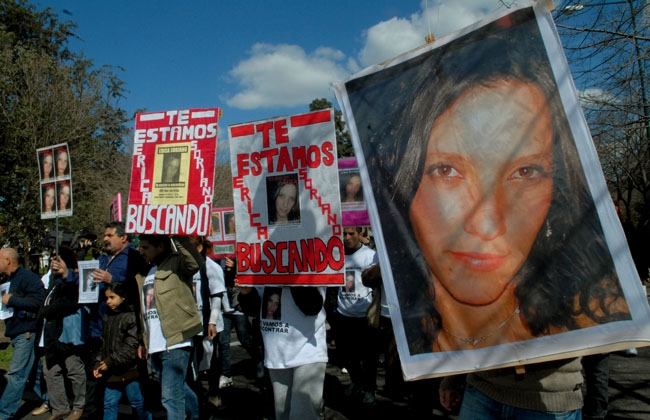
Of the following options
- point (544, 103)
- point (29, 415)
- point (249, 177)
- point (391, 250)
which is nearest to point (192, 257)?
point (249, 177)

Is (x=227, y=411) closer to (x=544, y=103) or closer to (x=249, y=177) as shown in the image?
(x=249, y=177)

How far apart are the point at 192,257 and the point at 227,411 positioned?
250 centimetres

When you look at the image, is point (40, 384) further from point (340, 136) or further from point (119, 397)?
point (340, 136)

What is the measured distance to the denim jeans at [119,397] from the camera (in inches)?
192

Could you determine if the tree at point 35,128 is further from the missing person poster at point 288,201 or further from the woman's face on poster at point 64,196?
the missing person poster at point 288,201

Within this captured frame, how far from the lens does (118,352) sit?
4668 millimetres

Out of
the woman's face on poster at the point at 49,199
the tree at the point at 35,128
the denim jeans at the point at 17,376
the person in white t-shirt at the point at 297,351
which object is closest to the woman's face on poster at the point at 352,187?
the person in white t-shirt at the point at 297,351

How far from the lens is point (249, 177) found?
393cm

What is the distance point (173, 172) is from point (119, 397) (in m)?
2.33

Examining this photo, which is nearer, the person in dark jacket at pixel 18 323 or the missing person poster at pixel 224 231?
the person in dark jacket at pixel 18 323

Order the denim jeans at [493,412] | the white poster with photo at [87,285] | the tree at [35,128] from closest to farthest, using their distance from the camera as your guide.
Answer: the denim jeans at [493,412], the white poster with photo at [87,285], the tree at [35,128]

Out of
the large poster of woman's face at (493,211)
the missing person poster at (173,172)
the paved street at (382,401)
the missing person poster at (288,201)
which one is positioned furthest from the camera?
the paved street at (382,401)

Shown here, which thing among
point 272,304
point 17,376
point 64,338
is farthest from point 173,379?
point 17,376

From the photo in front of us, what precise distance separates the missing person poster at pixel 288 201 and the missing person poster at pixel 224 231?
14.1 feet
